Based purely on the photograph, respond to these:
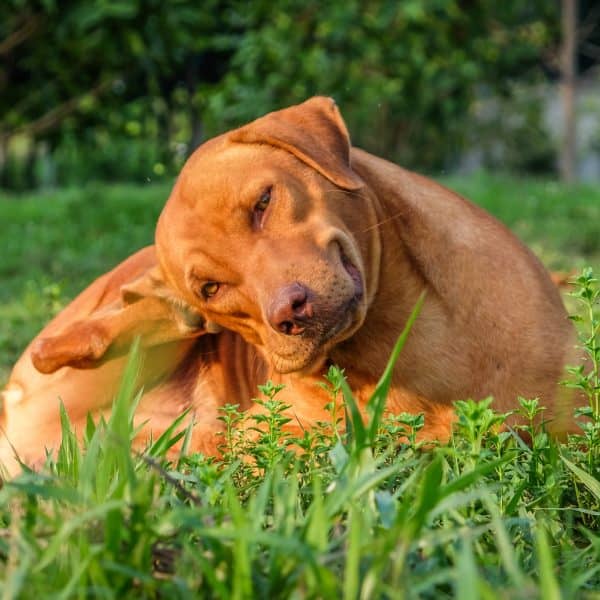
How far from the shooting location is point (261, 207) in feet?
10.7

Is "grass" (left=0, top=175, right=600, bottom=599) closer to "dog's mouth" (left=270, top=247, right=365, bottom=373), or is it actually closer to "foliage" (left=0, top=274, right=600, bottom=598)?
"foliage" (left=0, top=274, right=600, bottom=598)

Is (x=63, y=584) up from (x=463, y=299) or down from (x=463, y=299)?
up

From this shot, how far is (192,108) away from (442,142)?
4.03 m

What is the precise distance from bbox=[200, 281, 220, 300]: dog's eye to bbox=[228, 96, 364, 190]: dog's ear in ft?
1.42

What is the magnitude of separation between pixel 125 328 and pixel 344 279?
1.04 meters

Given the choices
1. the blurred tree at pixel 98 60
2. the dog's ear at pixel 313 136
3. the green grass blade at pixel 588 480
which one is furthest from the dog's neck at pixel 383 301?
the blurred tree at pixel 98 60

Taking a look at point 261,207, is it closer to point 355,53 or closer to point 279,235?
point 279,235

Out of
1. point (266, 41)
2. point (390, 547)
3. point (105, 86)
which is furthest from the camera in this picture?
point (105, 86)

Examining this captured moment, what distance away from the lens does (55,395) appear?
404 cm

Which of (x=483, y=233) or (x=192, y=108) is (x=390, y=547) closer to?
(x=483, y=233)

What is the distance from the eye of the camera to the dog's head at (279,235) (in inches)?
120

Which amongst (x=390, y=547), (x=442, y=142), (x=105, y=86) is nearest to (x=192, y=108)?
(x=105, y=86)

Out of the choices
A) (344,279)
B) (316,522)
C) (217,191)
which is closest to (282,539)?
(316,522)

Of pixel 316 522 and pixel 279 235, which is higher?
pixel 316 522
